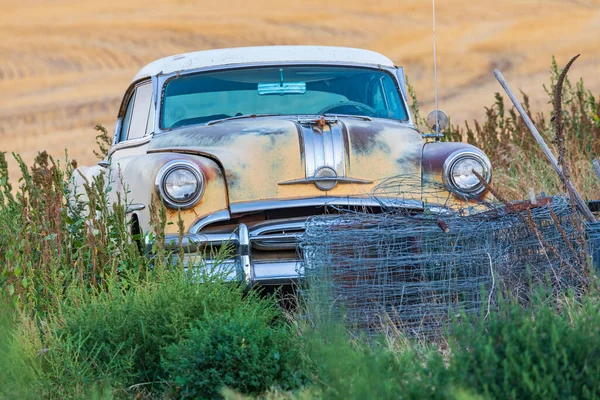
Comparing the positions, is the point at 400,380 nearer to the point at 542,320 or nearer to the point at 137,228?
the point at 542,320

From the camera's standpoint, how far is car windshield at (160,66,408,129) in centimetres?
631

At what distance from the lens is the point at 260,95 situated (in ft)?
20.9

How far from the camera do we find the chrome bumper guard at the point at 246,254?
497cm

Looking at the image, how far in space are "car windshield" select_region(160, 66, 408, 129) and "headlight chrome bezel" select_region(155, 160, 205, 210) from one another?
1.07m

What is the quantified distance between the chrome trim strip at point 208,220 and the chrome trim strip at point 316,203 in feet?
0.19

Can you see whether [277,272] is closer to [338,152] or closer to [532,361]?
[338,152]

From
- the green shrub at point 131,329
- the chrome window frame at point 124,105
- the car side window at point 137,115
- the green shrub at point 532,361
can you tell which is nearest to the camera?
the green shrub at point 532,361

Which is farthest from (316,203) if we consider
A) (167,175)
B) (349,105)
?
(349,105)

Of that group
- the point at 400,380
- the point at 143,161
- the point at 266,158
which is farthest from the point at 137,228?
the point at 400,380

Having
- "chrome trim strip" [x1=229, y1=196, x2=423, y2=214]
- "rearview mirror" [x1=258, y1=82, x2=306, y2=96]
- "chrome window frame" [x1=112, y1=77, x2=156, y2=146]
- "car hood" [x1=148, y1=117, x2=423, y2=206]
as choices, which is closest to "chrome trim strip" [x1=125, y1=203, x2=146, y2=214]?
"car hood" [x1=148, y1=117, x2=423, y2=206]

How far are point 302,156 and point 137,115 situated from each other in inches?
79.8

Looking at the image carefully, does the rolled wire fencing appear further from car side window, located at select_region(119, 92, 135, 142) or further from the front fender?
car side window, located at select_region(119, 92, 135, 142)

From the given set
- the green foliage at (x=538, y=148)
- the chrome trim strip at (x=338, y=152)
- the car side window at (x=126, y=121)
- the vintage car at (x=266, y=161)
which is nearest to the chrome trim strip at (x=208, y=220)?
the vintage car at (x=266, y=161)

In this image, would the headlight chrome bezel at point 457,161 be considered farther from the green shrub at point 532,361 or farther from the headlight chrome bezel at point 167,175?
the green shrub at point 532,361
